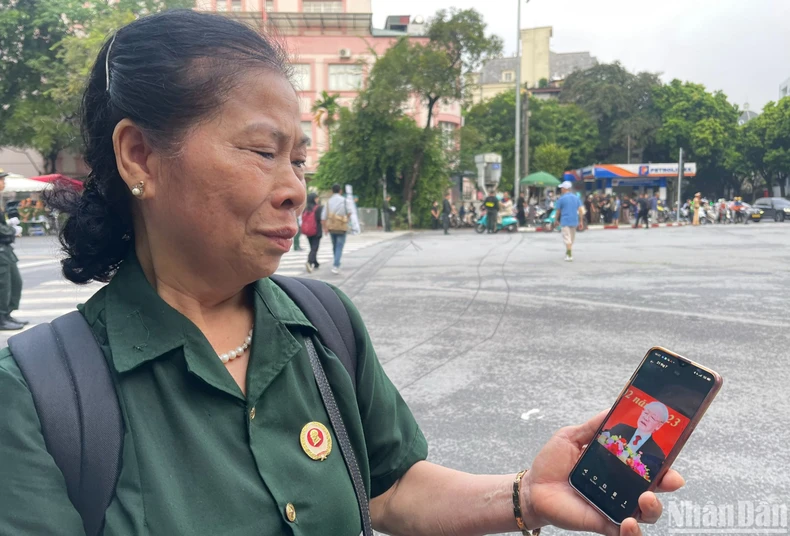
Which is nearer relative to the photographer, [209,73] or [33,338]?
[33,338]

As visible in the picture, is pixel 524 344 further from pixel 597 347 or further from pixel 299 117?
pixel 299 117

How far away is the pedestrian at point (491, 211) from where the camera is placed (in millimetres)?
25719

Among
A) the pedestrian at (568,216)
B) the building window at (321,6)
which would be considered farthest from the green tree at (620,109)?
the pedestrian at (568,216)

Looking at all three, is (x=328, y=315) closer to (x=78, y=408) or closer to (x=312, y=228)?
(x=78, y=408)

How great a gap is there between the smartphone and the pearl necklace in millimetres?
761

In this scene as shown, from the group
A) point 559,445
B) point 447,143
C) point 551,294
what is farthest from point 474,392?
point 447,143

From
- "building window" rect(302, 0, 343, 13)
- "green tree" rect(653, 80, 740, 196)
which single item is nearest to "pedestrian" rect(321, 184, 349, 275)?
"building window" rect(302, 0, 343, 13)

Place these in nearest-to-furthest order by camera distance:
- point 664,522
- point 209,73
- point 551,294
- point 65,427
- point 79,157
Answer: point 65,427 < point 209,73 < point 79,157 < point 664,522 < point 551,294

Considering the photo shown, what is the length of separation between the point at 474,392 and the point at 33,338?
13.1ft

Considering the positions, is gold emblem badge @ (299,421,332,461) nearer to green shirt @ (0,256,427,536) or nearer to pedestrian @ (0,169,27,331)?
green shirt @ (0,256,427,536)

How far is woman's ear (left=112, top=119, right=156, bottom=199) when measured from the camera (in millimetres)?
1331

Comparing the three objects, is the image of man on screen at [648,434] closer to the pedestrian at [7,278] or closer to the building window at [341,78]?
the pedestrian at [7,278]

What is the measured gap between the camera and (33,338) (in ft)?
3.92

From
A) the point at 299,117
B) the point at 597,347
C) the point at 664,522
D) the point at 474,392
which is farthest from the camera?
the point at 597,347
